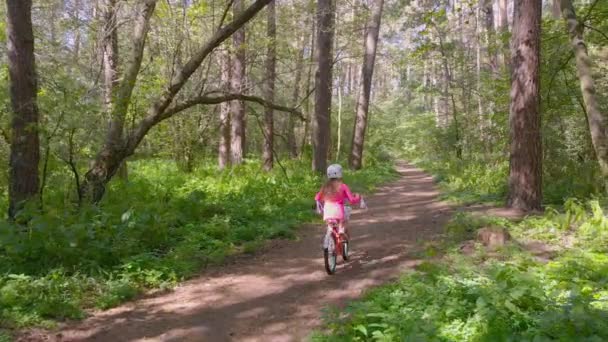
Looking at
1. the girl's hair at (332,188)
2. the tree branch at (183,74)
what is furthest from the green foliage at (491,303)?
the tree branch at (183,74)

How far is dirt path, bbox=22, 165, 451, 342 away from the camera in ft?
16.3

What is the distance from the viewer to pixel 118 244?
6.90 metres

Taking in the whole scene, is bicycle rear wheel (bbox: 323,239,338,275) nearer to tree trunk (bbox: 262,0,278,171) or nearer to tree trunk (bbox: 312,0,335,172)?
A: tree trunk (bbox: 312,0,335,172)

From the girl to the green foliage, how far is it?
1.37 m

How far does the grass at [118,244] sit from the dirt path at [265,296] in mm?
362

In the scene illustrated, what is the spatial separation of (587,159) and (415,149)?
28111 millimetres

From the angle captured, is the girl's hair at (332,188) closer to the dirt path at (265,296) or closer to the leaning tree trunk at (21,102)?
the dirt path at (265,296)

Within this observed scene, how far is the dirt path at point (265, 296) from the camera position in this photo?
4.96m

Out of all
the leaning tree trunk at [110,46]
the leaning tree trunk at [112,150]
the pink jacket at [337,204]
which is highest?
the leaning tree trunk at [110,46]

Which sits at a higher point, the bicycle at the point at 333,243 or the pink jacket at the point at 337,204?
the pink jacket at the point at 337,204

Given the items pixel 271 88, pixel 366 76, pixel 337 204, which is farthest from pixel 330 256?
pixel 366 76

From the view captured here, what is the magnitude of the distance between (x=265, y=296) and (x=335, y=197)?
1770 mm

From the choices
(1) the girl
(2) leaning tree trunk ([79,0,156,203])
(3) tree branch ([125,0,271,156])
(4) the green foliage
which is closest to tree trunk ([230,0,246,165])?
(3) tree branch ([125,0,271,156])

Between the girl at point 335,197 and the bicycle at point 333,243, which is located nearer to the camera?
the bicycle at point 333,243
